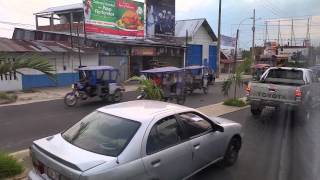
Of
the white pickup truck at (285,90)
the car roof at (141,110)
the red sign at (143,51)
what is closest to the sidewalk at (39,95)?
the red sign at (143,51)

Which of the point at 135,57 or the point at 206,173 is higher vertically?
the point at 135,57

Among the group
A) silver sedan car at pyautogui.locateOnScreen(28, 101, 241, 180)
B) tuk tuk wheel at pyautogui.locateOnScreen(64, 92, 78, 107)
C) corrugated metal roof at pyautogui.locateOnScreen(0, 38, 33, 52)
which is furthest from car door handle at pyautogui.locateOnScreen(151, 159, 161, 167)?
corrugated metal roof at pyautogui.locateOnScreen(0, 38, 33, 52)

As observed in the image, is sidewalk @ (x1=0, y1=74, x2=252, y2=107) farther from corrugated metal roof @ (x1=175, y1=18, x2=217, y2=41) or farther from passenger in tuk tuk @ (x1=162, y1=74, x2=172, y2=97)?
corrugated metal roof @ (x1=175, y1=18, x2=217, y2=41)

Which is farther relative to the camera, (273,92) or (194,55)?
(194,55)

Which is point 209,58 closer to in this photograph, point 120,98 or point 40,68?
point 120,98

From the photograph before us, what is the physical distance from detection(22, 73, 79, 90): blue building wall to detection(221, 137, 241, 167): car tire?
48.8 feet

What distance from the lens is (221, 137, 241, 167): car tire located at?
668cm

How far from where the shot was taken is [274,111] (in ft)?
45.4

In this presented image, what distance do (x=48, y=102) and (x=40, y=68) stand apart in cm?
1105

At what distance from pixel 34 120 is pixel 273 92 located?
804cm

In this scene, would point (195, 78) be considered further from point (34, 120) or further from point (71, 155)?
point (71, 155)

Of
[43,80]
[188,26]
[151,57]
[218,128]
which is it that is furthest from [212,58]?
[218,128]

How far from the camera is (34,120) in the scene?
11.8 meters

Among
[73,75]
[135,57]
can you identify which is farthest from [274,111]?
[135,57]
